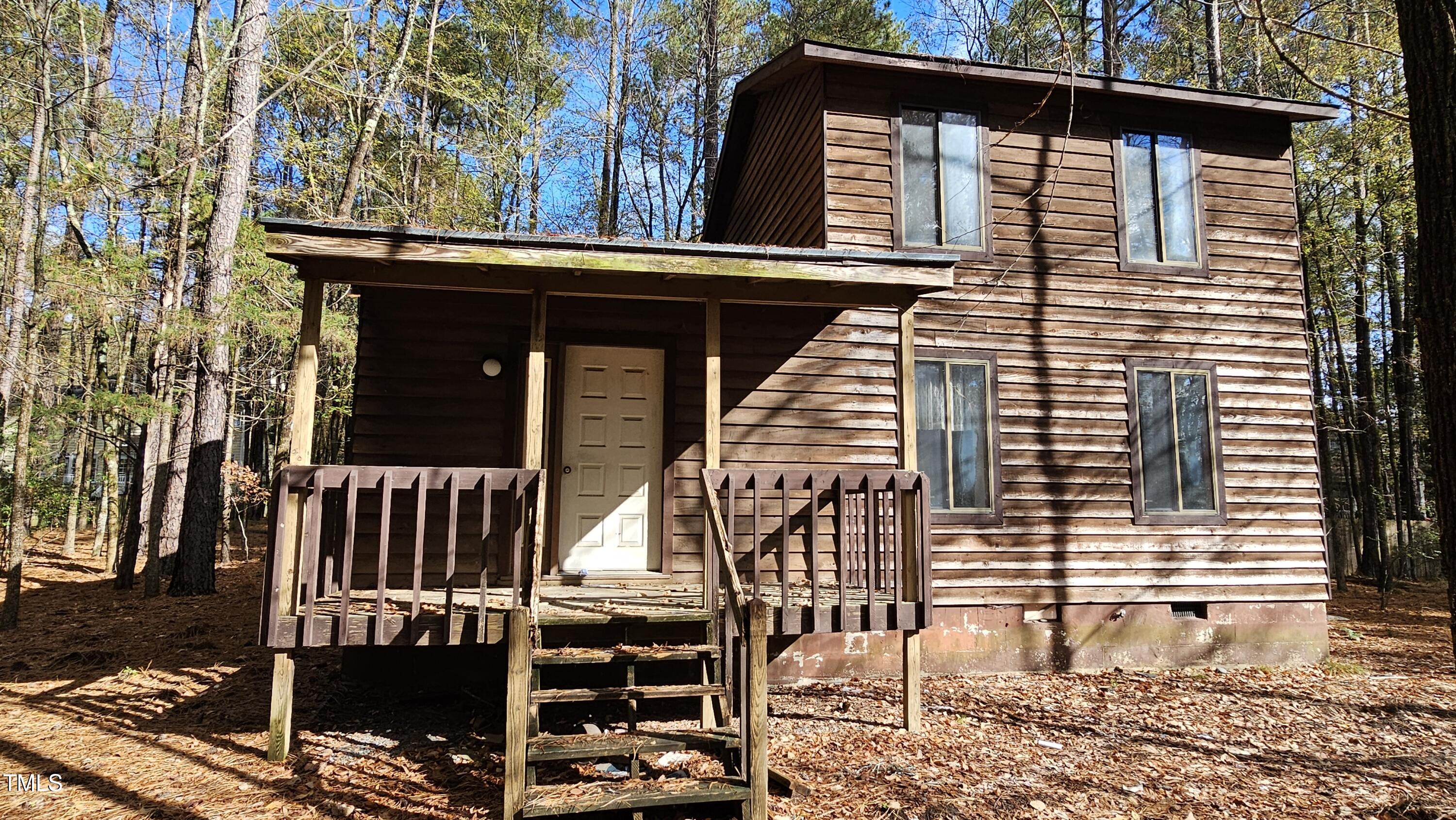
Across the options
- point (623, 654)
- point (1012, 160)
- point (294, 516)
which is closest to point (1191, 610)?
point (1012, 160)

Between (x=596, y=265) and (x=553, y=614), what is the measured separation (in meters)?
2.40

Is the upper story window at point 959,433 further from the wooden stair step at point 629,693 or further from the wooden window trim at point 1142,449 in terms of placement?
the wooden stair step at point 629,693

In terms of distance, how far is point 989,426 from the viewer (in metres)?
7.46

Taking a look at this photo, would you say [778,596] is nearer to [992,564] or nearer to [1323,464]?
[992,564]

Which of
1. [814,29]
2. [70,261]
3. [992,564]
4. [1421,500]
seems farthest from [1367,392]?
[70,261]

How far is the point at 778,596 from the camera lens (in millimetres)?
5781

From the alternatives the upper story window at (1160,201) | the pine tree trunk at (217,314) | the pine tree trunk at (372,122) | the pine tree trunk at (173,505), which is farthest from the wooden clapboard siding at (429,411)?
the upper story window at (1160,201)

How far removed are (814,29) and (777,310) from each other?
47.8 feet

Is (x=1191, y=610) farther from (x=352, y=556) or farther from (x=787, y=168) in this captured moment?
(x=352, y=556)

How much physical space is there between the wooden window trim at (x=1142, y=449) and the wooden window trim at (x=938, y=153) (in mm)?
1991

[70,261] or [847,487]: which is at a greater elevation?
[70,261]

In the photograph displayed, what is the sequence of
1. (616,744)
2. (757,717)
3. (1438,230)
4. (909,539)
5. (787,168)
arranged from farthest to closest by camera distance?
(787,168), (909,539), (616,744), (757,717), (1438,230)

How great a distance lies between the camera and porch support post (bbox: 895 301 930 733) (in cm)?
548

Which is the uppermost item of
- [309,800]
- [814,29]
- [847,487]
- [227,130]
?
[814,29]
